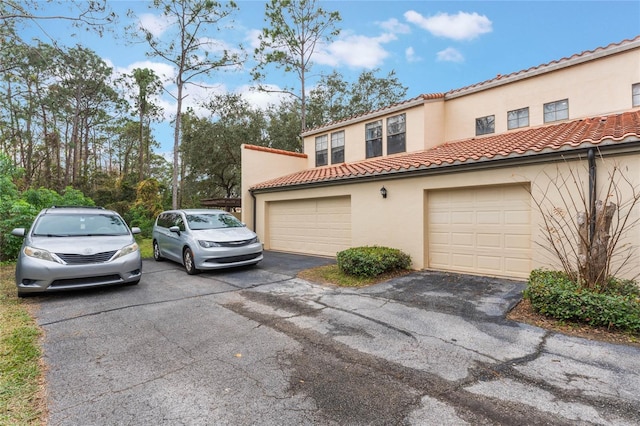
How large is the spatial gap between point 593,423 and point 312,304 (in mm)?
3747

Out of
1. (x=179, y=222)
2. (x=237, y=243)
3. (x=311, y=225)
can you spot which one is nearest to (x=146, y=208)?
(x=179, y=222)

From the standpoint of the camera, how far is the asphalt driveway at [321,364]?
2410 mm

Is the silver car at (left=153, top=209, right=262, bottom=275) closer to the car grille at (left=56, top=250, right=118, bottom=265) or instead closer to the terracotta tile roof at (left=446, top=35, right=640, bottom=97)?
the car grille at (left=56, top=250, right=118, bottom=265)

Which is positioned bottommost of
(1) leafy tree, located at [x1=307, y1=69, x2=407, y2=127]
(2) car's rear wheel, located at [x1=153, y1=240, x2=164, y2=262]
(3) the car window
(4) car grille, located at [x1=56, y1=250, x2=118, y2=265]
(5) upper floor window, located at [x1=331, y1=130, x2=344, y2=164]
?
(2) car's rear wheel, located at [x1=153, y1=240, x2=164, y2=262]

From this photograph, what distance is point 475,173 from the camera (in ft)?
23.1

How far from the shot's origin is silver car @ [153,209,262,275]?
24.6 feet

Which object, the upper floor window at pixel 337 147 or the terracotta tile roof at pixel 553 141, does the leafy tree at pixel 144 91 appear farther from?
the terracotta tile roof at pixel 553 141

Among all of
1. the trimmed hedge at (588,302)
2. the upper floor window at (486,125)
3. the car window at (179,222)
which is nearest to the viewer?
the trimmed hedge at (588,302)

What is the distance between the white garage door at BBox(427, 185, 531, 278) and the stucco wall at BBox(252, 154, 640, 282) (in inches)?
8.5

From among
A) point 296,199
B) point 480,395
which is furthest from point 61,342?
point 296,199

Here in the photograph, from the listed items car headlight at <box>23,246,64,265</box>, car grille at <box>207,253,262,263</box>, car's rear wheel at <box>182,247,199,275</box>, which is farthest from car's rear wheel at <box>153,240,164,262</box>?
car headlight at <box>23,246,64,265</box>

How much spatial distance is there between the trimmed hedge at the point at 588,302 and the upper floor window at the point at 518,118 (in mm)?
6577

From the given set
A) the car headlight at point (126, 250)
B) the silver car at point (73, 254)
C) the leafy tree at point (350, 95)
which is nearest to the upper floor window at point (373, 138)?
the silver car at point (73, 254)

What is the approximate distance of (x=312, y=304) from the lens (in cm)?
534
